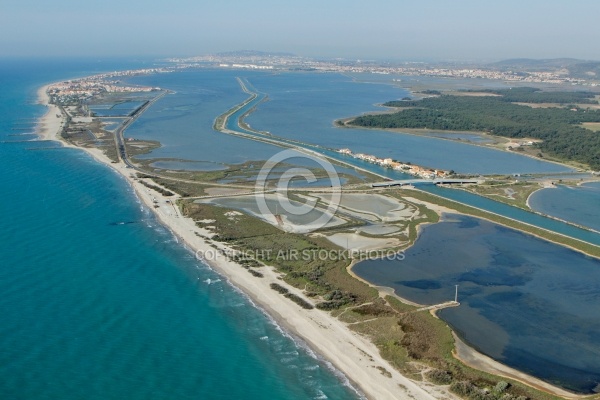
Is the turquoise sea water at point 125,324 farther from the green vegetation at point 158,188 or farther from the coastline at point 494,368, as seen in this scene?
the green vegetation at point 158,188

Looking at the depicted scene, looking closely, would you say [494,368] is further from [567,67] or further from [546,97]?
[567,67]

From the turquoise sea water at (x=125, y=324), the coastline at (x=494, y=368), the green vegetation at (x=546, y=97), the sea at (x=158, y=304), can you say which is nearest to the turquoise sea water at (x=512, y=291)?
the sea at (x=158, y=304)

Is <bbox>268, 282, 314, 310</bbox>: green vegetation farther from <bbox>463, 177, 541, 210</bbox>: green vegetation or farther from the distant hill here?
the distant hill

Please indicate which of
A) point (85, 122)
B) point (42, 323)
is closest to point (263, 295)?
point (42, 323)

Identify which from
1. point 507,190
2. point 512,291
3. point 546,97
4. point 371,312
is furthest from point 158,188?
point 546,97

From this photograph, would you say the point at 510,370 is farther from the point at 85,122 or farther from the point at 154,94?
the point at 154,94

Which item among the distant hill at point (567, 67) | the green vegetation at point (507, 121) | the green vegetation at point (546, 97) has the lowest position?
the green vegetation at point (507, 121)
